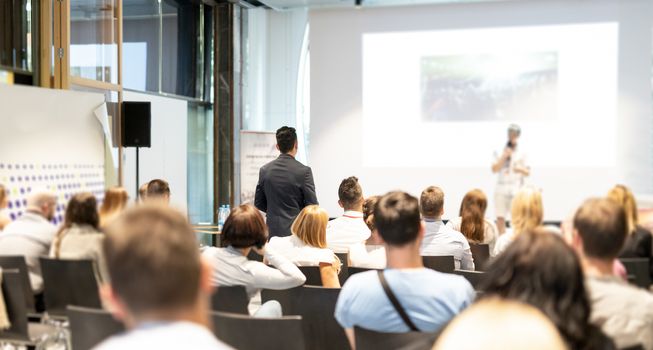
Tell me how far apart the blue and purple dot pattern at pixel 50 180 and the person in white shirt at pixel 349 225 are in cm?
217

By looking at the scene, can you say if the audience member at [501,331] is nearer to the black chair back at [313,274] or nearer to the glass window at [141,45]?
the black chair back at [313,274]

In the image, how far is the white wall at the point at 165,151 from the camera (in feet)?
28.6

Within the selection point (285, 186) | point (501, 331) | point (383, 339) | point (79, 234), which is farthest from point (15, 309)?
point (285, 186)

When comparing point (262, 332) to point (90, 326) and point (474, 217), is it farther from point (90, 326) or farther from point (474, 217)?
point (474, 217)

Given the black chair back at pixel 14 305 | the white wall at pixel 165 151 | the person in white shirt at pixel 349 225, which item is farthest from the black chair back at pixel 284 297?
the white wall at pixel 165 151

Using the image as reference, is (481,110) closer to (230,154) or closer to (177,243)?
(230,154)

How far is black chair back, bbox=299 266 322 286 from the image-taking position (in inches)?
162

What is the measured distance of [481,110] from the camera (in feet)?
35.8

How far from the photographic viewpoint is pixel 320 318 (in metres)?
3.48

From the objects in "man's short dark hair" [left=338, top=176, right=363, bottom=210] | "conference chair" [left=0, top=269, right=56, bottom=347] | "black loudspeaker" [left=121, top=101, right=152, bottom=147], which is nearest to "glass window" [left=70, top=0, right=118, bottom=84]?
"black loudspeaker" [left=121, top=101, right=152, bottom=147]

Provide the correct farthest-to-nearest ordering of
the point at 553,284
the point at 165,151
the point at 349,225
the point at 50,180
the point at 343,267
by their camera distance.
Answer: the point at 165,151
the point at 50,180
the point at 349,225
the point at 343,267
the point at 553,284

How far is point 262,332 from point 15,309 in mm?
1523

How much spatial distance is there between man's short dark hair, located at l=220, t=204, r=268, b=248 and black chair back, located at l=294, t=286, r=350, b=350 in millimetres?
338

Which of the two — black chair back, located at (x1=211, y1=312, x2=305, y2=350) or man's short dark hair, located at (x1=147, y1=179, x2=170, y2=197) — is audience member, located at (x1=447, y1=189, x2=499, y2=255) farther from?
black chair back, located at (x1=211, y1=312, x2=305, y2=350)
